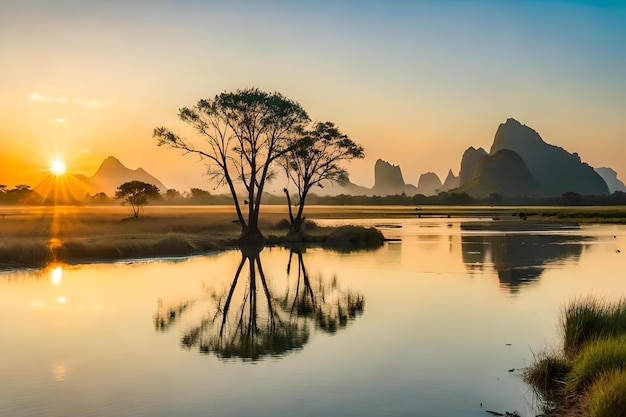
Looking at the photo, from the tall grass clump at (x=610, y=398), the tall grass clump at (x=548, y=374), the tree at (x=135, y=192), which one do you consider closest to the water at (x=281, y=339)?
the tall grass clump at (x=548, y=374)

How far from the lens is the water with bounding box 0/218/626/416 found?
14.0 m

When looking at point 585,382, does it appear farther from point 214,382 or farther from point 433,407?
point 214,382

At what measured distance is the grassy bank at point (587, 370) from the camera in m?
11.4

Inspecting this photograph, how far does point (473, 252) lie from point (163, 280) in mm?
28415

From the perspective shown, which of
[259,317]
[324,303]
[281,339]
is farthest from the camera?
[324,303]

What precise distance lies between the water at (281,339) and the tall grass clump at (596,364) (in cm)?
105

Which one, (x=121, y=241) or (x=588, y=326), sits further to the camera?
(x=121, y=241)

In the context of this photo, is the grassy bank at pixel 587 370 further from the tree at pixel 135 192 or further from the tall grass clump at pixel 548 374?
the tree at pixel 135 192

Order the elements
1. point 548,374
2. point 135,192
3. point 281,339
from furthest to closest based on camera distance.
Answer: point 135,192, point 281,339, point 548,374

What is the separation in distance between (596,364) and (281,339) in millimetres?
9823

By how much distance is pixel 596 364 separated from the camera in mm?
13406

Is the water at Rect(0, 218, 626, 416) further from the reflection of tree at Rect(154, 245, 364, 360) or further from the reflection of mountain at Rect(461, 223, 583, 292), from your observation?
the reflection of mountain at Rect(461, 223, 583, 292)

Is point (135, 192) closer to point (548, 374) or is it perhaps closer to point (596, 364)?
point (548, 374)

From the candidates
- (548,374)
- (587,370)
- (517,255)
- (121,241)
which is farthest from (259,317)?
(517,255)
